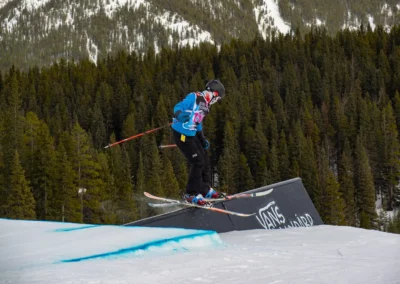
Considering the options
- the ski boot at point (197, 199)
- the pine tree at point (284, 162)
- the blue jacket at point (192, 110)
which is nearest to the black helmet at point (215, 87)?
the blue jacket at point (192, 110)

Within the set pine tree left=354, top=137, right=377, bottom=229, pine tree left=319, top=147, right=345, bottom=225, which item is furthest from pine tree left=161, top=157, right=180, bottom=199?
pine tree left=354, top=137, right=377, bottom=229

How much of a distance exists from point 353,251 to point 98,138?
84.8 m

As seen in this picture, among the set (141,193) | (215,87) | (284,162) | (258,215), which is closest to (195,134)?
(215,87)

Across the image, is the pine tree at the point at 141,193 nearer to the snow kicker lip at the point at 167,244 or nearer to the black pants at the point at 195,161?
the black pants at the point at 195,161

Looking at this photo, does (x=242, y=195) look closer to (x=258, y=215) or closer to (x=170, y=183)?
(x=258, y=215)

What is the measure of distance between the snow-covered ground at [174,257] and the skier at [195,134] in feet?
5.07

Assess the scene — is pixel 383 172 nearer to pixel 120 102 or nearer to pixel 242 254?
pixel 120 102

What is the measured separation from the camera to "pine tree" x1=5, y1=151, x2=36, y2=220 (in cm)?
4322

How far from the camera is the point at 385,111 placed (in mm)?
79250

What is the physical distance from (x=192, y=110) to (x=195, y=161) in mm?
871

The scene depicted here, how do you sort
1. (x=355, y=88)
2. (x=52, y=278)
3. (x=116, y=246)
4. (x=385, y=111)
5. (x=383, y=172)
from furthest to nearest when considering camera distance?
(x=355, y=88) → (x=385, y=111) → (x=383, y=172) → (x=116, y=246) → (x=52, y=278)

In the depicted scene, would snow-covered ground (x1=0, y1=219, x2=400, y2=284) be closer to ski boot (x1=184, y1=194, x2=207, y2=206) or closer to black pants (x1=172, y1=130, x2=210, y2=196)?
ski boot (x1=184, y1=194, x2=207, y2=206)

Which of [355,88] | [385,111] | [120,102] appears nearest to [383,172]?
[385,111]

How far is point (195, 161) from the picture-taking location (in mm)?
8438
